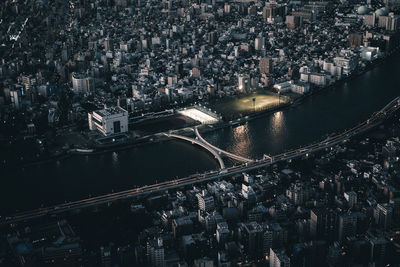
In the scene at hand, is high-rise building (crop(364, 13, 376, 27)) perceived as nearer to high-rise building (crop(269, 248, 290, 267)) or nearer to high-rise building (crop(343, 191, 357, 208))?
high-rise building (crop(343, 191, 357, 208))

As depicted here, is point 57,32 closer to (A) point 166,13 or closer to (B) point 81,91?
(A) point 166,13

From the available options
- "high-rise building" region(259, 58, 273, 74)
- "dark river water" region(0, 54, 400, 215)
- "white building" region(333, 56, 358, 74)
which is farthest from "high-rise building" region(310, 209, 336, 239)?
"white building" region(333, 56, 358, 74)

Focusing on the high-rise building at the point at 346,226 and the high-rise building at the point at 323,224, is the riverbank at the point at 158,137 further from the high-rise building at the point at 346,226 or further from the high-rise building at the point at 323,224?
the high-rise building at the point at 346,226

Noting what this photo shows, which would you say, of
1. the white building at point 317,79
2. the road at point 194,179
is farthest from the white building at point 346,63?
the road at point 194,179

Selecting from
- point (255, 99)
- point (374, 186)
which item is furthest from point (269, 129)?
point (374, 186)

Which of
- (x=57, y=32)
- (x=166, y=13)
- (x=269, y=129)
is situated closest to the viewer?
(x=269, y=129)
